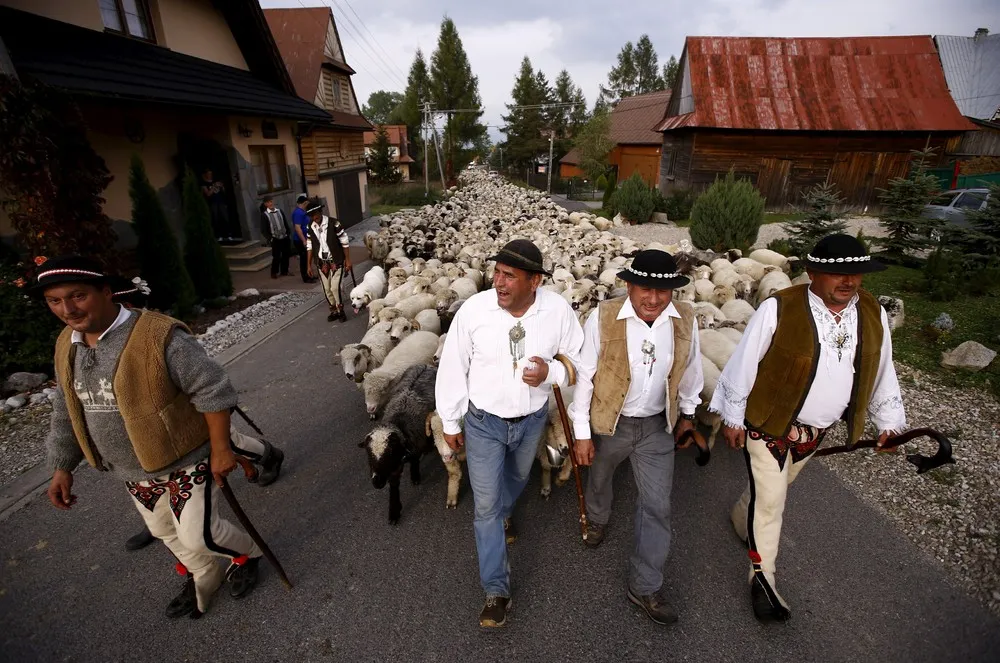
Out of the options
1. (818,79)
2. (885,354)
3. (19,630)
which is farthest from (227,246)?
(818,79)

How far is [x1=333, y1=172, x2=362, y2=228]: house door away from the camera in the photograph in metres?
20.8

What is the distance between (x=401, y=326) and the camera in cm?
693

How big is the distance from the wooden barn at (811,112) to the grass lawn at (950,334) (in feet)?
48.8

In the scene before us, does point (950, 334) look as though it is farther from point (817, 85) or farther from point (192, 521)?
point (817, 85)

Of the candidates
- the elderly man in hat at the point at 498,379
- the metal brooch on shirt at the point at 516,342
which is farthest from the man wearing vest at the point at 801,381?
the metal brooch on shirt at the point at 516,342

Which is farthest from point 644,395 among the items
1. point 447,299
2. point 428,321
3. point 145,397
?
point 447,299

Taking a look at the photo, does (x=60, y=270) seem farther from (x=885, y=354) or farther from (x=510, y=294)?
(x=885, y=354)

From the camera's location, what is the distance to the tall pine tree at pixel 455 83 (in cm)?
6141

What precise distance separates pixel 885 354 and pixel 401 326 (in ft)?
18.4

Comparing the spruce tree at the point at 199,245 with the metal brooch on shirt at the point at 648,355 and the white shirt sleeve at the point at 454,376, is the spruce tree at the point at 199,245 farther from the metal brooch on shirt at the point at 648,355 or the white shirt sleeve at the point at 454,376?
the metal brooch on shirt at the point at 648,355

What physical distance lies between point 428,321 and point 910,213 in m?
11.9

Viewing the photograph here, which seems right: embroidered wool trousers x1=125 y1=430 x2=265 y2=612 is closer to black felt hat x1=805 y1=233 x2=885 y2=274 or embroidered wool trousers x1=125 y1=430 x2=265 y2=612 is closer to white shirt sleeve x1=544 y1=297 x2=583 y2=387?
white shirt sleeve x1=544 y1=297 x2=583 y2=387

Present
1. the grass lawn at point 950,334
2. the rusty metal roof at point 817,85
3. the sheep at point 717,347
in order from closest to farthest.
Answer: the sheep at point 717,347 → the grass lawn at point 950,334 → the rusty metal roof at point 817,85

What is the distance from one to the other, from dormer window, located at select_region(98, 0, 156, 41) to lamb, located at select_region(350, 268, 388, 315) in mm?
8374
